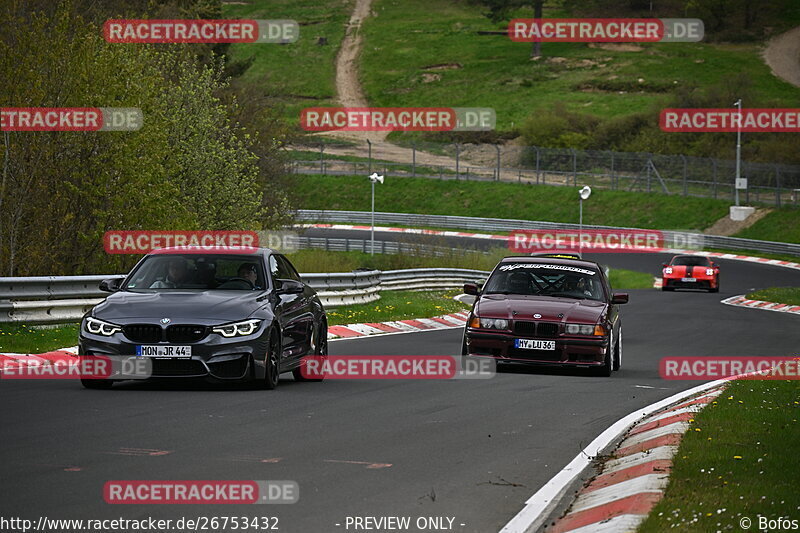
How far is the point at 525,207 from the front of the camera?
79.7 m

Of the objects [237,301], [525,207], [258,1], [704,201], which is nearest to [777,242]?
[704,201]

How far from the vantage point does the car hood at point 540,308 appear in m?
16.9

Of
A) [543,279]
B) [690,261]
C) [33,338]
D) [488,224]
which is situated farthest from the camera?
[488,224]

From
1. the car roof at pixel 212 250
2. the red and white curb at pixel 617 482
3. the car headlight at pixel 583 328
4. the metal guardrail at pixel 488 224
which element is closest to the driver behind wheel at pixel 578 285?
the car headlight at pixel 583 328

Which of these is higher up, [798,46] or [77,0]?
[798,46]

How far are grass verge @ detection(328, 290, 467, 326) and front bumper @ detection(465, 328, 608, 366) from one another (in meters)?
8.44

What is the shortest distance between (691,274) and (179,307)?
36356 mm

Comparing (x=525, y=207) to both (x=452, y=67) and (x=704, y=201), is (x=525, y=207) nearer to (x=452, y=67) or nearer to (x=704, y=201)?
(x=704, y=201)

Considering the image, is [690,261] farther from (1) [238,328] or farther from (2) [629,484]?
(2) [629,484]

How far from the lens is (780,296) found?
42.9m

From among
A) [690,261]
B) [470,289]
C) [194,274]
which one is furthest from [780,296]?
[194,274]

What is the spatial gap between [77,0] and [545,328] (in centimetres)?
3702

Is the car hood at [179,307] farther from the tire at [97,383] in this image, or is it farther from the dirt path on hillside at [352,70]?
the dirt path on hillside at [352,70]

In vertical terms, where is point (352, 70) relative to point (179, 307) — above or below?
above
